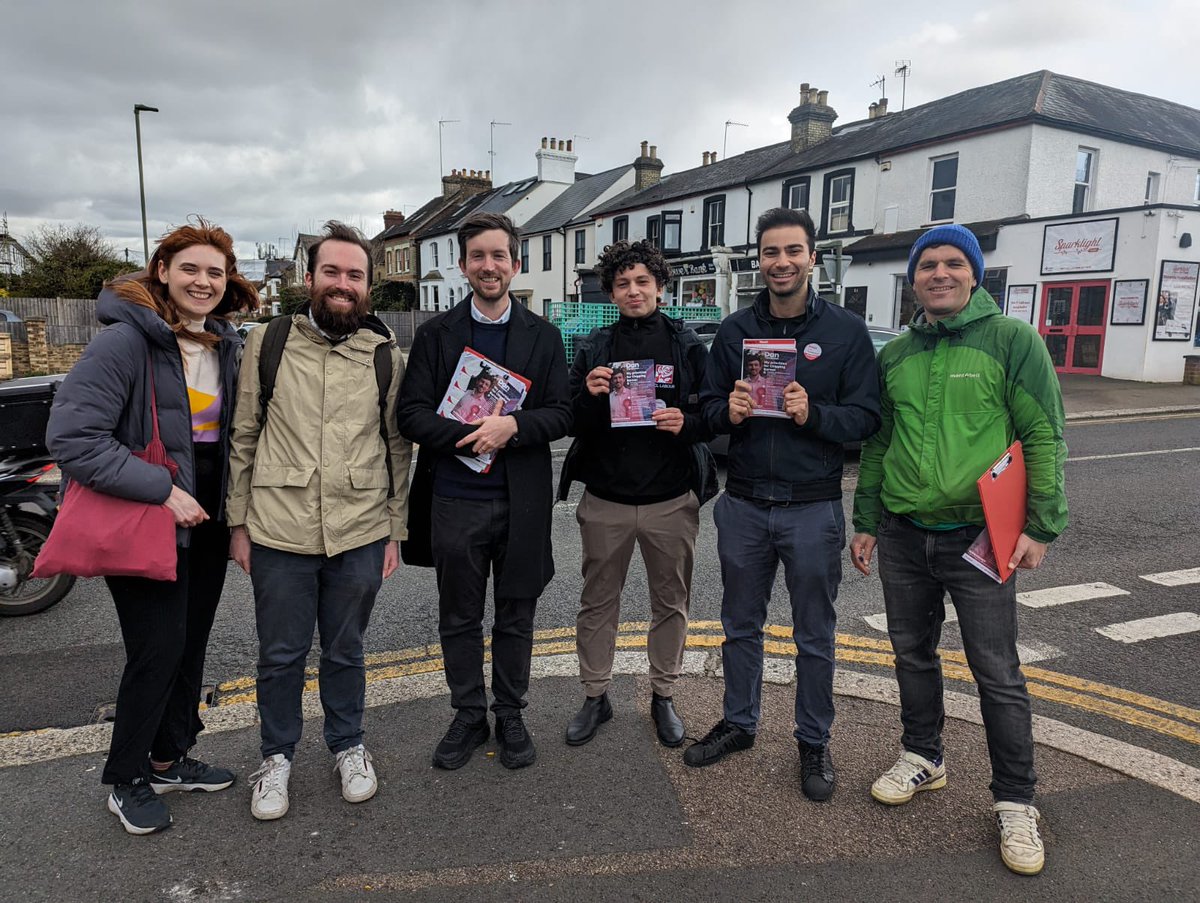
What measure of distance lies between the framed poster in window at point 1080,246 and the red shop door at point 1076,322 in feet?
1.43

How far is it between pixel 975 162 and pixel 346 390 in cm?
2114

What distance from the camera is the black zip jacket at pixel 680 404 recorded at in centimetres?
324

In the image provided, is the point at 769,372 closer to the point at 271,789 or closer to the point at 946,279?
the point at 946,279

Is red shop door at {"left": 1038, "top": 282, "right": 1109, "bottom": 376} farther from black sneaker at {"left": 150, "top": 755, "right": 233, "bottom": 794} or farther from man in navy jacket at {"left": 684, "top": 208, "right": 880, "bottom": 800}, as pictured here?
black sneaker at {"left": 150, "top": 755, "right": 233, "bottom": 794}

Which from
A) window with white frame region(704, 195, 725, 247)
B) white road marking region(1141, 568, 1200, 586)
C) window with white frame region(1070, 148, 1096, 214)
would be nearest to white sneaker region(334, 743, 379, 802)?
white road marking region(1141, 568, 1200, 586)

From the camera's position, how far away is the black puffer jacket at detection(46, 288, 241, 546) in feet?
7.88

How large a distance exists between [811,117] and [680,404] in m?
27.0

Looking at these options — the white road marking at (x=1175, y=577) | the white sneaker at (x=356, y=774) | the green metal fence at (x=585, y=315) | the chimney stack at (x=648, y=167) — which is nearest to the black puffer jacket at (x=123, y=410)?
the white sneaker at (x=356, y=774)

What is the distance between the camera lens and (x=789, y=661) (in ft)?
13.1

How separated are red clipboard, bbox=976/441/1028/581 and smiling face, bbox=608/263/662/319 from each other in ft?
4.70

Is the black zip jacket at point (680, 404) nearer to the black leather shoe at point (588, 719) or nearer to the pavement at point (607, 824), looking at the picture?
the black leather shoe at point (588, 719)

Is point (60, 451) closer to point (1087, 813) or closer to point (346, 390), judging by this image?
point (346, 390)

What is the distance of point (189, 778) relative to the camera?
2875mm

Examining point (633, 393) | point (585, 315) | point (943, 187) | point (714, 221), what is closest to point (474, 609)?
point (633, 393)
